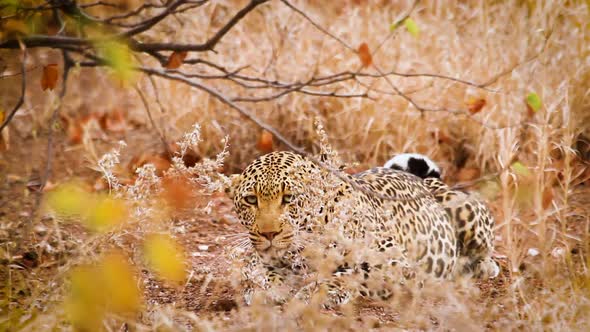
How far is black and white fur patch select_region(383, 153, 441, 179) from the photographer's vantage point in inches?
244

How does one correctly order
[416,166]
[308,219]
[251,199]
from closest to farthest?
[308,219], [251,199], [416,166]

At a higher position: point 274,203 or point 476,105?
point 476,105

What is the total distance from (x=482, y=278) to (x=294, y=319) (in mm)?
2187

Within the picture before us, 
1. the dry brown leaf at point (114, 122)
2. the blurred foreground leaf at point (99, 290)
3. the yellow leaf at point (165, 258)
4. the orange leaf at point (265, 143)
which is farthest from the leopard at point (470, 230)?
the dry brown leaf at point (114, 122)

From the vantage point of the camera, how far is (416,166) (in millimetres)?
6277

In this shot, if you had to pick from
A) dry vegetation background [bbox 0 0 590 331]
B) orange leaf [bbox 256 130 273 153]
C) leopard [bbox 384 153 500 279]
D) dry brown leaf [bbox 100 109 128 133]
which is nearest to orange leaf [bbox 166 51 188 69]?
dry vegetation background [bbox 0 0 590 331]

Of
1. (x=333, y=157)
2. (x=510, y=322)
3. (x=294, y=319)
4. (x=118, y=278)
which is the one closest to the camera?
(x=118, y=278)

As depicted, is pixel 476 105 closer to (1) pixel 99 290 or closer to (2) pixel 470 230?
(2) pixel 470 230

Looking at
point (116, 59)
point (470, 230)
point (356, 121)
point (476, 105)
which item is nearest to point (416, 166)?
point (470, 230)

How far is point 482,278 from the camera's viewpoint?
5.65 metres

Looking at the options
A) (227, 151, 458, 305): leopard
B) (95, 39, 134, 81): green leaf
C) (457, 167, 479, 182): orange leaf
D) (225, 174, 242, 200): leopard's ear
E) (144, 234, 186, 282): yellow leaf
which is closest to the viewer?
(144, 234, 186, 282): yellow leaf

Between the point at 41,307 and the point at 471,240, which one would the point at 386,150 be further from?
the point at 41,307

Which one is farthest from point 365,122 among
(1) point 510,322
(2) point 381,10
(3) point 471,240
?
(1) point 510,322

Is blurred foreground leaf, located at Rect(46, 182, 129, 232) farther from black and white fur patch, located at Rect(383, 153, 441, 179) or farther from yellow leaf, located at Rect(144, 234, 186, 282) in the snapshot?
black and white fur patch, located at Rect(383, 153, 441, 179)
